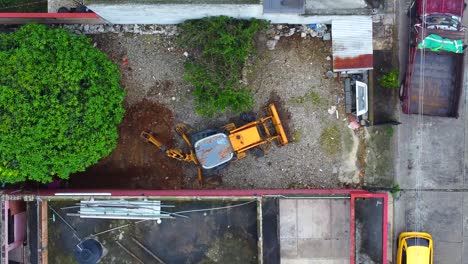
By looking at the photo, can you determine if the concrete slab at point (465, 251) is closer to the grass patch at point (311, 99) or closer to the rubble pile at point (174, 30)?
the grass patch at point (311, 99)

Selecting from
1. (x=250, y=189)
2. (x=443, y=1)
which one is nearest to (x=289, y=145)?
(x=250, y=189)

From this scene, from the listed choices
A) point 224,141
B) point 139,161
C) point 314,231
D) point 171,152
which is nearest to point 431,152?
point 314,231

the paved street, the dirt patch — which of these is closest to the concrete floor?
the paved street

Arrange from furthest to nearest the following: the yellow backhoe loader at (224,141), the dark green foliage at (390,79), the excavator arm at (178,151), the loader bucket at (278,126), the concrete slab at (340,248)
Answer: the loader bucket at (278,126) < the excavator arm at (178,151) < the dark green foliage at (390,79) < the yellow backhoe loader at (224,141) < the concrete slab at (340,248)

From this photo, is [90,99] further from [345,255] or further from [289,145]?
[345,255]

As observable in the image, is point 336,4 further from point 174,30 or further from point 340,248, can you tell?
point 340,248

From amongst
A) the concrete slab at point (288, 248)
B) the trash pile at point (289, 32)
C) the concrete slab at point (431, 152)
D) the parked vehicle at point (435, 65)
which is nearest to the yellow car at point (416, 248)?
the concrete slab at point (431, 152)
